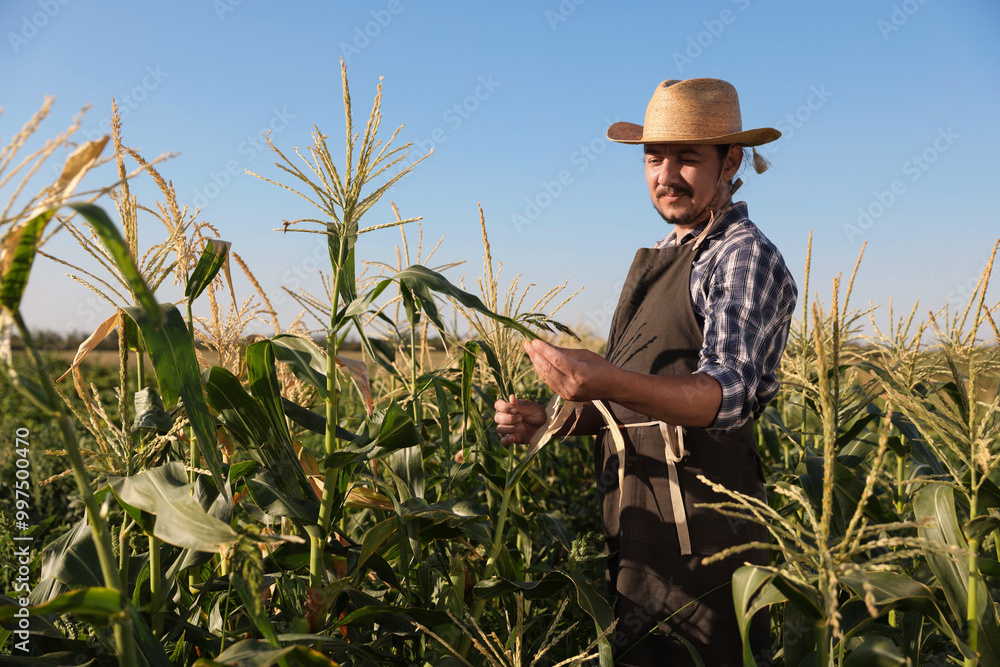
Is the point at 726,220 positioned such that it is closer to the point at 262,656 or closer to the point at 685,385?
the point at 685,385

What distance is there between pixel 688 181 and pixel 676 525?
1.10 m

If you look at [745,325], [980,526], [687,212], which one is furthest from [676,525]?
[687,212]

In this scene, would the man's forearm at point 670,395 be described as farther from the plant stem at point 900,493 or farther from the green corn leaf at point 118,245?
the plant stem at point 900,493

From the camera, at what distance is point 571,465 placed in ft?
13.3

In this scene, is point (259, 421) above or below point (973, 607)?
above

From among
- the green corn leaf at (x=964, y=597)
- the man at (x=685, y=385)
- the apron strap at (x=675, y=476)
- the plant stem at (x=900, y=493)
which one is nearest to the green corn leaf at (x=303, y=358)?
the man at (x=685, y=385)

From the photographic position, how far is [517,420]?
210 cm

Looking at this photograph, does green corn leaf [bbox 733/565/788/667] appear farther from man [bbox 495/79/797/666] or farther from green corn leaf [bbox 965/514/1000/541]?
green corn leaf [bbox 965/514/1000/541]

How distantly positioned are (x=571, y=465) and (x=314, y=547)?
2.65 m

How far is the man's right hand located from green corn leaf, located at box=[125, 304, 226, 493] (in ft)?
3.10

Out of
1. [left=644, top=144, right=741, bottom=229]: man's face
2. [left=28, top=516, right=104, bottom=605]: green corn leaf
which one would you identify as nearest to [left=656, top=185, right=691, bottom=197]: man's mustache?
[left=644, top=144, right=741, bottom=229]: man's face

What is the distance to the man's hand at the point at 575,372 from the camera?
159 centimetres

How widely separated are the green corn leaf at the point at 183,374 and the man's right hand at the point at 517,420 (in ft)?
3.10

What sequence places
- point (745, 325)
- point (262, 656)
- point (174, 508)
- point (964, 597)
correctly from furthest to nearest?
point (745, 325) → point (964, 597) → point (174, 508) → point (262, 656)
